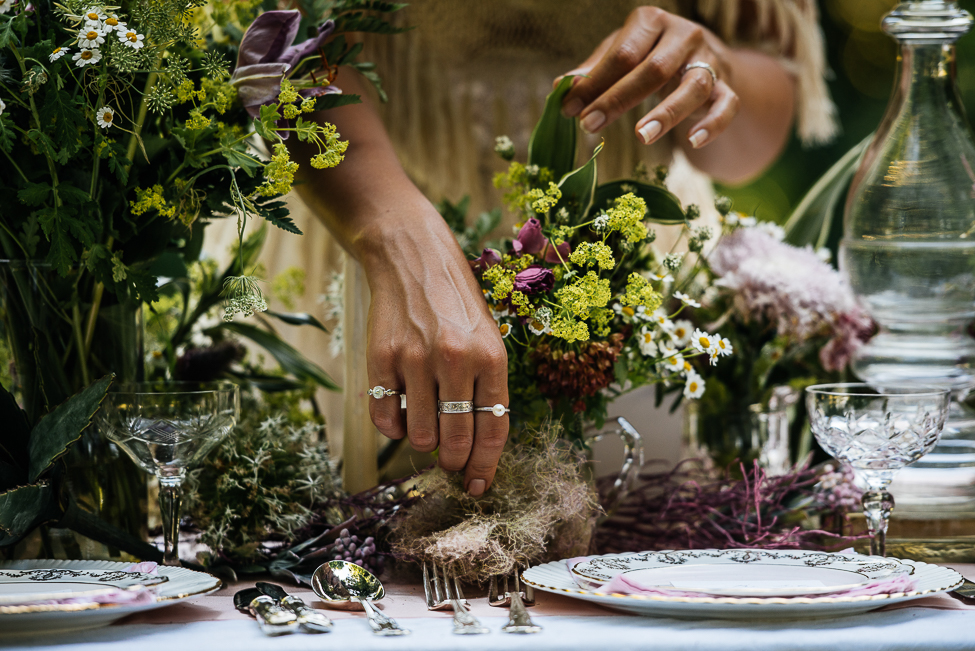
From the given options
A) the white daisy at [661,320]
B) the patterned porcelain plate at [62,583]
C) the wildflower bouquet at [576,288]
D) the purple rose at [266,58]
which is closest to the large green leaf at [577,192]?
the wildflower bouquet at [576,288]

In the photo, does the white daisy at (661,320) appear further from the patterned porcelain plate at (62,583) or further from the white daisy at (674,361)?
the patterned porcelain plate at (62,583)

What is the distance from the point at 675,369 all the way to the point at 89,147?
0.48 metres

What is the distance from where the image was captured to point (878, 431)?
0.63 meters

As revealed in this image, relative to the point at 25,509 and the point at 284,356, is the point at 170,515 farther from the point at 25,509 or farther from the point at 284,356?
the point at 284,356

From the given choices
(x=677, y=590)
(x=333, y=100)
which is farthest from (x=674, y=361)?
(x=333, y=100)

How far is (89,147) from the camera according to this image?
60 centimetres

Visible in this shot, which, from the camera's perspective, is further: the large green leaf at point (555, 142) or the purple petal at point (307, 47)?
the large green leaf at point (555, 142)

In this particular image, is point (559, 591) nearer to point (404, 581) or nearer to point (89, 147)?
point (404, 581)

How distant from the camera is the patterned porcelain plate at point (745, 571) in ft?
1.65

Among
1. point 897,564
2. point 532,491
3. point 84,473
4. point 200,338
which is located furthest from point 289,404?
point 897,564

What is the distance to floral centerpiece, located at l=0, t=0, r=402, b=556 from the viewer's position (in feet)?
1.84

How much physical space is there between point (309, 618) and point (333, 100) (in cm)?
38

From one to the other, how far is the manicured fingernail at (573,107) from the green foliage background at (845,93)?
2.71 meters

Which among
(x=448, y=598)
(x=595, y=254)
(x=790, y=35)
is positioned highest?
(x=790, y=35)
